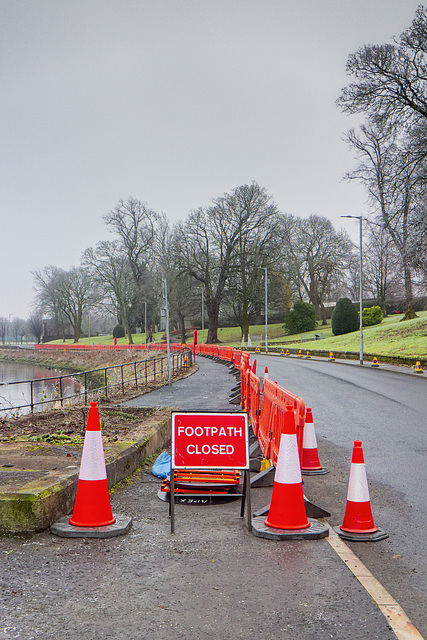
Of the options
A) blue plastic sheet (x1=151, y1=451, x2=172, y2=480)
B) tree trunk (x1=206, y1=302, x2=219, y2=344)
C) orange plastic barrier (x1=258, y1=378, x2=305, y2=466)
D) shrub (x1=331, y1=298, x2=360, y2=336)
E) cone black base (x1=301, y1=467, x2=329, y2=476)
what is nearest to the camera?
orange plastic barrier (x1=258, y1=378, x2=305, y2=466)

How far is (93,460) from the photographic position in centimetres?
523

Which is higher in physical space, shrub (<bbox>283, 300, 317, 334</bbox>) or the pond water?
shrub (<bbox>283, 300, 317, 334</bbox>)

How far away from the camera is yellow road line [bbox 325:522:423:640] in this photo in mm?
3336

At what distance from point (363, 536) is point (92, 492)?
7.57 ft

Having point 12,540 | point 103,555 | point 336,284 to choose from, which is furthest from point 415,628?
point 336,284

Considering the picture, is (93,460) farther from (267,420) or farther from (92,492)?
(267,420)

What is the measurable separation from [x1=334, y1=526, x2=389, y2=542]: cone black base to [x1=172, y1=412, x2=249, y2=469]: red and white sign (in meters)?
1.01

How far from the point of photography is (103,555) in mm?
4527

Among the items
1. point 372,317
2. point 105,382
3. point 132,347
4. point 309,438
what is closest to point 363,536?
point 309,438

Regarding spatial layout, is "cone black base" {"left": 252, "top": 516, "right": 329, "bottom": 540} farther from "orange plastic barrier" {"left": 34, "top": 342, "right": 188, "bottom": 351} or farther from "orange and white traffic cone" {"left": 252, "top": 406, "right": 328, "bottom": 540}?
"orange plastic barrier" {"left": 34, "top": 342, "right": 188, "bottom": 351}

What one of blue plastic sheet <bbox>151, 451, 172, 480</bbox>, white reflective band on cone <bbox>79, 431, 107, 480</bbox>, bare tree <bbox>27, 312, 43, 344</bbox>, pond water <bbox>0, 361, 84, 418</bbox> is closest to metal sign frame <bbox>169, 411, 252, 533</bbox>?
white reflective band on cone <bbox>79, 431, 107, 480</bbox>

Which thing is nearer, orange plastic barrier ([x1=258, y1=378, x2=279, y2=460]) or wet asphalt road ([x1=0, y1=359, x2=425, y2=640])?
wet asphalt road ([x1=0, y1=359, x2=425, y2=640])

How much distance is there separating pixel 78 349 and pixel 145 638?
237 feet

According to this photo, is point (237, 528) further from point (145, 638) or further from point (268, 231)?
point (268, 231)
